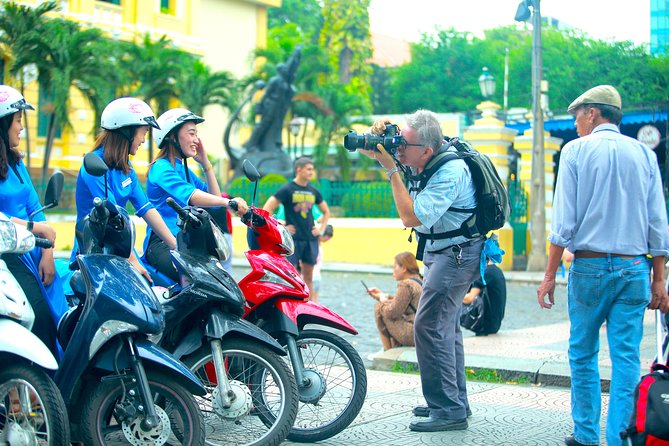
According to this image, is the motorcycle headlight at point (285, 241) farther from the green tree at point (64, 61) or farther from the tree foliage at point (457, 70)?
the tree foliage at point (457, 70)

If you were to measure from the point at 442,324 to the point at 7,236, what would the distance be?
2569mm

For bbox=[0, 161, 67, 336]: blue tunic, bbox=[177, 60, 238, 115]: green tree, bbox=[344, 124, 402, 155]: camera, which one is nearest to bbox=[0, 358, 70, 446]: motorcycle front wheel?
bbox=[0, 161, 67, 336]: blue tunic

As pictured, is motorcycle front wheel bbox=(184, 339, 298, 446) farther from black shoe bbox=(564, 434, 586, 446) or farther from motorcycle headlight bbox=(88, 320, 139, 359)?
black shoe bbox=(564, 434, 586, 446)

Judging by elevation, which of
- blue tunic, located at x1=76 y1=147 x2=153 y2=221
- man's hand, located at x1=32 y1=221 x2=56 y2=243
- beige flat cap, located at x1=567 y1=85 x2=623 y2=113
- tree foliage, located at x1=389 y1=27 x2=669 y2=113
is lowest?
man's hand, located at x1=32 y1=221 x2=56 y2=243

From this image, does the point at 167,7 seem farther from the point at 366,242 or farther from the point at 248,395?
the point at 248,395

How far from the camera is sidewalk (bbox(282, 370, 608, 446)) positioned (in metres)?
5.44

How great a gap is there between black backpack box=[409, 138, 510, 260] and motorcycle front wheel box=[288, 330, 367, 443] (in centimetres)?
92

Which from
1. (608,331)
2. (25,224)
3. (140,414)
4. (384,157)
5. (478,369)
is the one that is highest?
(384,157)

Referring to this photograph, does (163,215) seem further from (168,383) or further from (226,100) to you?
(226,100)

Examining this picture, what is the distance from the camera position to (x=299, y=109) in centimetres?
3528

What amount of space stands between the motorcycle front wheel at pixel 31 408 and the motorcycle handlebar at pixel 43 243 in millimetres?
613

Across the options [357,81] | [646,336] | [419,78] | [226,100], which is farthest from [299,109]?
[646,336]

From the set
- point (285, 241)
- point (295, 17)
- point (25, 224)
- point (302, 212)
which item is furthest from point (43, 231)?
point (295, 17)

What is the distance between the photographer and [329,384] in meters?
5.44
